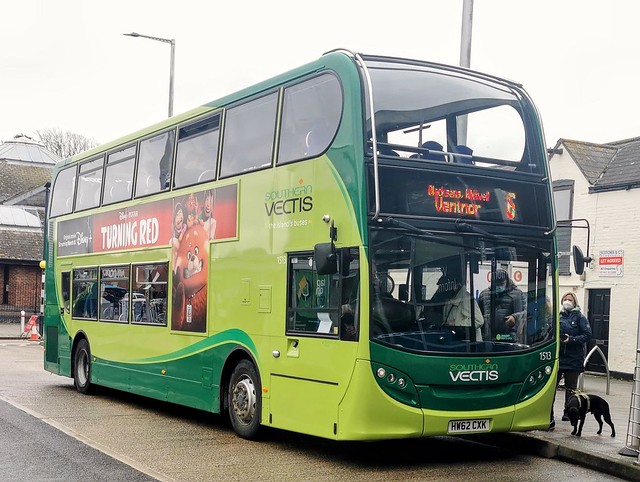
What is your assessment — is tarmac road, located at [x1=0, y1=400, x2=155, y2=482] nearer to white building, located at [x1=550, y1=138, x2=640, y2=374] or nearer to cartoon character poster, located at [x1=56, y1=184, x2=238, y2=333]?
cartoon character poster, located at [x1=56, y1=184, x2=238, y2=333]

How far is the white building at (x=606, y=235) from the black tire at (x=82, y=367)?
35.7 feet

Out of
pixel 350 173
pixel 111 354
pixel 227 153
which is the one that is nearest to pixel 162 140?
pixel 227 153

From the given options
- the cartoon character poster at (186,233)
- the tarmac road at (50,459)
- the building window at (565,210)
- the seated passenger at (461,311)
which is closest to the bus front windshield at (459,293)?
the seated passenger at (461,311)

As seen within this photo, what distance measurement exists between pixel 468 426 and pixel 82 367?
939cm

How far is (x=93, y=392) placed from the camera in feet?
54.4

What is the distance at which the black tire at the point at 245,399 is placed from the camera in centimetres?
1079

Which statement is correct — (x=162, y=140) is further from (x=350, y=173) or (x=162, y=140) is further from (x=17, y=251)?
Result: (x=17, y=251)

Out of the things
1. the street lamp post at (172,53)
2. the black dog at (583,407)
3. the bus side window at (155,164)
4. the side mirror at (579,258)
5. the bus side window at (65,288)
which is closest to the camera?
the side mirror at (579,258)

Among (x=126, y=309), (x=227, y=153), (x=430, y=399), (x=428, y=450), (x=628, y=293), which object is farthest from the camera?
(x=628, y=293)

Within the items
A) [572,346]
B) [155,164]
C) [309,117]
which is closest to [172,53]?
[155,164]

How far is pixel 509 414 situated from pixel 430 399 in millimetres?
1032

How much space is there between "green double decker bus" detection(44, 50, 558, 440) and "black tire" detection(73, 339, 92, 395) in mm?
4515

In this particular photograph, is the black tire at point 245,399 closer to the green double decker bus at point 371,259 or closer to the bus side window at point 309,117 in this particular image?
the green double decker bus at point 371,259

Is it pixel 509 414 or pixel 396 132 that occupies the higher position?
pixel 396 132
